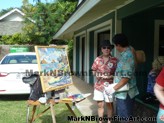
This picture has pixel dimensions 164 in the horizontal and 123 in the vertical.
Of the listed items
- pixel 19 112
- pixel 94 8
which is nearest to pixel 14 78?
pixel 19 112

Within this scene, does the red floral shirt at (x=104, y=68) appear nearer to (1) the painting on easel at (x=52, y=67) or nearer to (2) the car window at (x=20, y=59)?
(1) the painting on easel at (x=52, y=67)

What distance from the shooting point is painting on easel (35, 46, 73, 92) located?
5273mm

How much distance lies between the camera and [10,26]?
147ft

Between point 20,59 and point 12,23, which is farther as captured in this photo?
point 12,23

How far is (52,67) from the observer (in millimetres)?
5477

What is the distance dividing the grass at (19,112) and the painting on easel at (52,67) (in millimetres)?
1382

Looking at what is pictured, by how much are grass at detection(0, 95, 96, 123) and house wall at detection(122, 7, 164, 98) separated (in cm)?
183

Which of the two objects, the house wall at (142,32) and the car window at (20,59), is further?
the car window at (20,59)

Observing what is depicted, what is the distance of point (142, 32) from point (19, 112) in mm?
3583

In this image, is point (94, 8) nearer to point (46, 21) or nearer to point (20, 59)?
point (20, 59)

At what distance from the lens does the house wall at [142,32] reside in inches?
309

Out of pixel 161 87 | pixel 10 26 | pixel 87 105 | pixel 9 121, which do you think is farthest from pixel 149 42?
pixel 10 26

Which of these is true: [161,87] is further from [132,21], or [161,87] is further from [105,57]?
[132,21]

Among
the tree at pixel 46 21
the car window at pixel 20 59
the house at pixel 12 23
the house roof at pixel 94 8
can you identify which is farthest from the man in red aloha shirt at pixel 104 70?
the house at pixel 12 23
